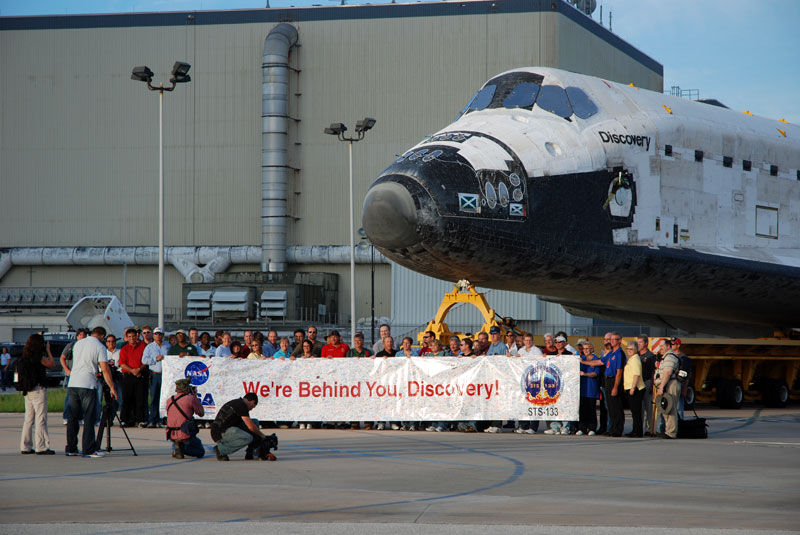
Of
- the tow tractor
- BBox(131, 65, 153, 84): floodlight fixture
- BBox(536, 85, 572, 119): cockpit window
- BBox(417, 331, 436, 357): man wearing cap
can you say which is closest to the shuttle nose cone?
BBox(536, 85, 572, 119): cockpit window

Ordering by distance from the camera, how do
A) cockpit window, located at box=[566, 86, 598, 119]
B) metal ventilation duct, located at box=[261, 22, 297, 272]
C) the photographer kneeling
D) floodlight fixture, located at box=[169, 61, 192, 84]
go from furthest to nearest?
metal ventilation duct, located at box=[261, 22, 297, 272] < floodlight fixture, located at box=[169, 61, 192, 84] < cockpit window, located at box=[566, 86, 598, 119] < the photographer kneeling

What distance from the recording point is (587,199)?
1303cm

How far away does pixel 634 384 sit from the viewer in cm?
1361

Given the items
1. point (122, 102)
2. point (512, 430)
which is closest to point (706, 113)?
point (512, 430)

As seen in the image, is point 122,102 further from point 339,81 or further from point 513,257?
point 513,257

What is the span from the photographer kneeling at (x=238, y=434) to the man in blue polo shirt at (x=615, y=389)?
5199mm

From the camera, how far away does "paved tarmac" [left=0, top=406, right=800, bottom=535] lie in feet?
21.5

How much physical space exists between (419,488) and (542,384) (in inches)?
242

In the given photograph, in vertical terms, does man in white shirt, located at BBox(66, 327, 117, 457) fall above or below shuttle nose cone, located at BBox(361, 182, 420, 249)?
below

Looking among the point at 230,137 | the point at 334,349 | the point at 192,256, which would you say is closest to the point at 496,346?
the point at 334,349

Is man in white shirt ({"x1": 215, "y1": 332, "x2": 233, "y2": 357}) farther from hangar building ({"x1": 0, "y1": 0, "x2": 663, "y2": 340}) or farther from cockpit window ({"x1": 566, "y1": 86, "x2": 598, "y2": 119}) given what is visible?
hangar building ({"x1": 0, "y1": 0, "x2": 663, "y2": 340})

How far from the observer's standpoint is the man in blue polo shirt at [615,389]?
13828 mm

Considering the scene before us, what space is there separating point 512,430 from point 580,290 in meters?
2.50

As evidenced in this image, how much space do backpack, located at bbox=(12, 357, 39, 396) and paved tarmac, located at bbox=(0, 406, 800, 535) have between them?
76 centimetres
